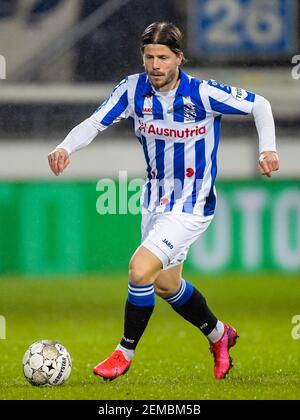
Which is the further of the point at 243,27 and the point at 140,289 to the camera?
the point at 243,27

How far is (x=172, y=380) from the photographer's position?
6039 millimetres

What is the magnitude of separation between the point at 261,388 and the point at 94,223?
13.0 feet

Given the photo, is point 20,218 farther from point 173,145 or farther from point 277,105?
point 173,145

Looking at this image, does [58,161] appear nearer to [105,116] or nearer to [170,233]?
[105,116]

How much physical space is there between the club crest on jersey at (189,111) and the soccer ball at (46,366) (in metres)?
1.35

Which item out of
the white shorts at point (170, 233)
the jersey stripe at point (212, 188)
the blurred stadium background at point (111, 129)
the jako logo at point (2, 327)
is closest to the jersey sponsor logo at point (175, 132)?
the jersey stripe at point (212, 188)

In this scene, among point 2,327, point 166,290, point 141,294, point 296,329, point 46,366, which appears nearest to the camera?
point 46,366

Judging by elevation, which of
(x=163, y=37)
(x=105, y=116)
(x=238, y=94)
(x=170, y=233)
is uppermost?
(x=163, y=37)

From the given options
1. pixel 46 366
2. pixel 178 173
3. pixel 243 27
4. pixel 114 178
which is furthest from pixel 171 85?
pixel 243 27

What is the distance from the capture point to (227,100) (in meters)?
6.03

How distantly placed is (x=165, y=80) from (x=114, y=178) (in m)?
3.95

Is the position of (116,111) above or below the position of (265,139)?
above

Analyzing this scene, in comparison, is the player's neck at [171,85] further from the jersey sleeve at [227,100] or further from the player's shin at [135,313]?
the player's shin at [135,313]

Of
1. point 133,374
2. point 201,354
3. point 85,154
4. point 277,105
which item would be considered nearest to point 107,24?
point 85,154
